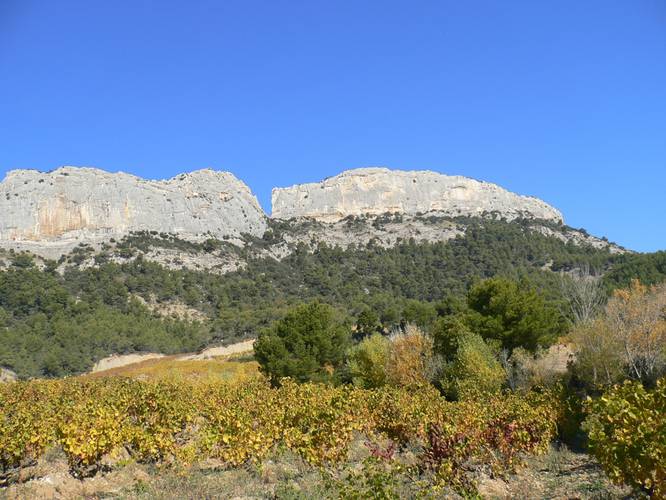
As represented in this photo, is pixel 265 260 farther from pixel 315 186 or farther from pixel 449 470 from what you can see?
pixel 449 470

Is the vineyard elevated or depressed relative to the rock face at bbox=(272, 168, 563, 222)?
depressed

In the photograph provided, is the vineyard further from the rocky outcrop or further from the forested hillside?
the rocky outcrop

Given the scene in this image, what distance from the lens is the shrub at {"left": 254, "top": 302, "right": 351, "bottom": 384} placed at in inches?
1252

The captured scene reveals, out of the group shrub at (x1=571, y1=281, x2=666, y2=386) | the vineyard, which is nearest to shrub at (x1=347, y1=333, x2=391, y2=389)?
shrub at (x1=571, y1=281, x2=666, y2=386)

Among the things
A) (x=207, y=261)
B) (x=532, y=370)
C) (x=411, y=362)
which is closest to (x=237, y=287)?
(x=207, y=261)

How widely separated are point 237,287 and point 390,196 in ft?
262

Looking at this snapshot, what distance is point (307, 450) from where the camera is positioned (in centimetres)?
1002

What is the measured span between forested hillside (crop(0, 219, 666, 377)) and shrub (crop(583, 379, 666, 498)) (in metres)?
42.3

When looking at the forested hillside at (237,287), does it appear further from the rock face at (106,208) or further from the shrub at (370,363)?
the shrub at (370,363)

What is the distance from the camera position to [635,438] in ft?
20.4

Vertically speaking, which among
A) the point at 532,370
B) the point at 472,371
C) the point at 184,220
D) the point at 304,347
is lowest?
the point at 532,370

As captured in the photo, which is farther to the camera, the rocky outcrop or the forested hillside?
the forested hillside

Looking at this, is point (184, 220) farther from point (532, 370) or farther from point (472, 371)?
point (532, 370)

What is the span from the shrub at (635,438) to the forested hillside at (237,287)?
1664 inches
